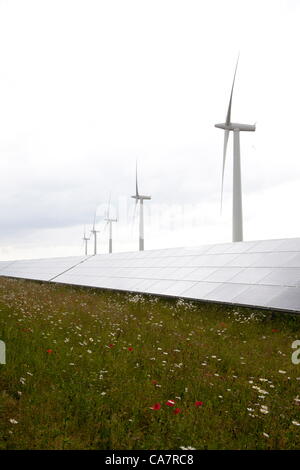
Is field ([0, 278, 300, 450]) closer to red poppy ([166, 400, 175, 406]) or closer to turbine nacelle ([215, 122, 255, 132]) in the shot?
red poppy ([166, 400, 175, 406])

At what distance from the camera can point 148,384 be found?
816 centimetres

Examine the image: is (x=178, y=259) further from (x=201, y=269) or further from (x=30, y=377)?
(x=30, y=377)

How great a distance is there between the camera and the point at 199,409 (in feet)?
23.6

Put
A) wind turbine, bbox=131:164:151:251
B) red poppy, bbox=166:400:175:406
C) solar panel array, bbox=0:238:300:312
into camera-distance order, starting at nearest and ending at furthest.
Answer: red poppy, bbox=166:400:175:406 < solar panel array, bbox=0:238:300:312 < wind turbine, bbox=131:164:151:251

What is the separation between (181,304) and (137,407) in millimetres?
11463

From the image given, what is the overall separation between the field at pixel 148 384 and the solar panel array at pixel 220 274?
1.98 m

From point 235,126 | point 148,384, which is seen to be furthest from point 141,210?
point 148,384

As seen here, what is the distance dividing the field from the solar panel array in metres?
1.98

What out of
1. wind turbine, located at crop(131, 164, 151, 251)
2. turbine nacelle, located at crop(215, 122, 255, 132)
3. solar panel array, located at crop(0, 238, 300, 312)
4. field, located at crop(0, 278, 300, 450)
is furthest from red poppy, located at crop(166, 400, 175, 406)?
wind turbine, located at crop(131, 164, 151, 251)

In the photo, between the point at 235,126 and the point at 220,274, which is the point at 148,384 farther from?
the point at 235,126

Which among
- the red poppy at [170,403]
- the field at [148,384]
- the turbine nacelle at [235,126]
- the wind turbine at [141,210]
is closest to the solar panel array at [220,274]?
the field at [148,384]

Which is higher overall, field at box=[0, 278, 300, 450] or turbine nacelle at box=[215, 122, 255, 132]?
turbine nacelle at box=[215, 122, 255, 132]

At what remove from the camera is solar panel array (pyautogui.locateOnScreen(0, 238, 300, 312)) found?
1650 centimetres

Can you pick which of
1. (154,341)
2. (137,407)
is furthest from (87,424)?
(154,341)
